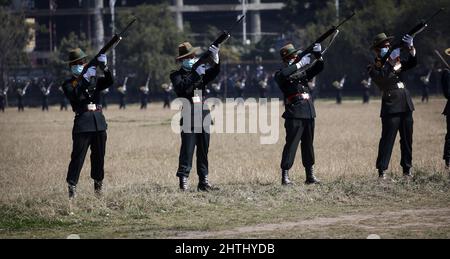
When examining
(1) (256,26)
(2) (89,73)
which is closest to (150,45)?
(1) (256,26)

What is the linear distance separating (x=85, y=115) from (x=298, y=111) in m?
3.40

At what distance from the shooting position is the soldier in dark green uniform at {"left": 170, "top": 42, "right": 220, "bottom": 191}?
1684 centimetres

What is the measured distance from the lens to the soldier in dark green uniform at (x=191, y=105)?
1684 cm

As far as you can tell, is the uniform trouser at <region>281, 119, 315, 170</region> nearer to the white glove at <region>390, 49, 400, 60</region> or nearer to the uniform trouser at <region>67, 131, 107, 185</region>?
the white glove at <region>390, 49, 400, 60</region>

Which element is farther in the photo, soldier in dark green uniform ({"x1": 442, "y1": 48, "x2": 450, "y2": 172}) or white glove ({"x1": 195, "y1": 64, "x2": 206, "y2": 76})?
soldier in dark green uniform ({"x1": 442, "y1": 48, "x2": 450, "y2": 172})

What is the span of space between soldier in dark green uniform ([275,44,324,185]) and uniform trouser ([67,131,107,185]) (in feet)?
9.52

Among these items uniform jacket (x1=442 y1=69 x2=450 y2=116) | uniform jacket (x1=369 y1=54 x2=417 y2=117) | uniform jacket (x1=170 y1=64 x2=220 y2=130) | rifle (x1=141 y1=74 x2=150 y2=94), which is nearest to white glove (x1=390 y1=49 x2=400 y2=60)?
uniform jacket (x1=369 y1=54 x2=417 y2=117)

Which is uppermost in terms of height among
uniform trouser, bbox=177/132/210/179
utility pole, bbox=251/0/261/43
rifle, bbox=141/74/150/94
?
utility pole, bbox=251/0/261/43

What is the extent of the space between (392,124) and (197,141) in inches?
127

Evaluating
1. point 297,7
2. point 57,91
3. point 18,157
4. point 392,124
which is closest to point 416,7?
point 297,7

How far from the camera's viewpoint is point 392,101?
17.8 meters

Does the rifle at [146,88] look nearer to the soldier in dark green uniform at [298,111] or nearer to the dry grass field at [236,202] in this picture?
the dry grass field at [236,202]

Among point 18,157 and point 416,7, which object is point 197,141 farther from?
point 416,7

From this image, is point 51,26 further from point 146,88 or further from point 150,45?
point 146,88
